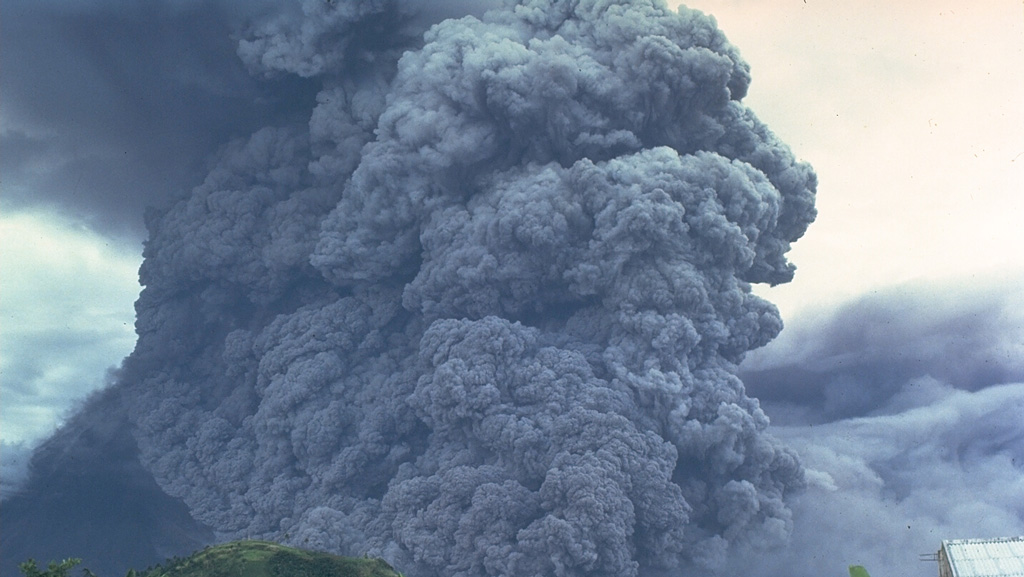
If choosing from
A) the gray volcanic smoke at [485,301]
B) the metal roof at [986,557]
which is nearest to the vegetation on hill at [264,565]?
the gray volcanic smoke at [485,301]

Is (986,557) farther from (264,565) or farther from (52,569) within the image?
(52,569)

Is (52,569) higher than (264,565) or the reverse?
the reverse

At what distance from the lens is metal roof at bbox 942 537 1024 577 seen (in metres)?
37.2

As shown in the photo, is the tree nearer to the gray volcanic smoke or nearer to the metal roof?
the gray volcanic smoke

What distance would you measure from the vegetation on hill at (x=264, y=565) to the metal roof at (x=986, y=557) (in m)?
14.4

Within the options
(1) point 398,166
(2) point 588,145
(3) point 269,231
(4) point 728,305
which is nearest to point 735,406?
(4) point 728,305

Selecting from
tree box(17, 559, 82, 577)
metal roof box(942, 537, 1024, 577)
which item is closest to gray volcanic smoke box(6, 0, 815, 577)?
metal roof box(942, 537, 1024, 577)

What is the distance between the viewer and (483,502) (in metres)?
48.4

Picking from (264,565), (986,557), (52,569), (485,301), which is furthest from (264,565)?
(986,557)

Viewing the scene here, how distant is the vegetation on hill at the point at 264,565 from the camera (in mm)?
39062

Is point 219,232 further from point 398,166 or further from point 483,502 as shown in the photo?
point 483,502

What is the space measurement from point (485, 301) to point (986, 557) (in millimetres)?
21228

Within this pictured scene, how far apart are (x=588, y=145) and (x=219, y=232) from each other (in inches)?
578

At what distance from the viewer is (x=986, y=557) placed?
37.6m
